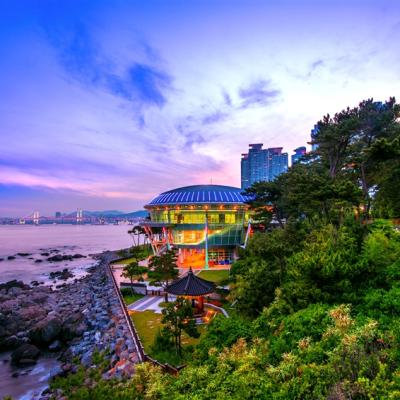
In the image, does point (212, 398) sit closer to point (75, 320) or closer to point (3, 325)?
point (75, 320)

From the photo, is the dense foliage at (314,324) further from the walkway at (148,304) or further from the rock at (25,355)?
the rock at (25,355)

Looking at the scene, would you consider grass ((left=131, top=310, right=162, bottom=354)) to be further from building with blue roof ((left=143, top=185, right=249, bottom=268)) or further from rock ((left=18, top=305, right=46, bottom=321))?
building with blue roof ((left=143, top=185, right=249, bottom=268))

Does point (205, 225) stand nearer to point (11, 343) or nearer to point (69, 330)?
point (69, 330)

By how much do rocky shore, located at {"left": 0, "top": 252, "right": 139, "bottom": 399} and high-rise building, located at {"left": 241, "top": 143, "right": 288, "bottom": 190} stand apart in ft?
359

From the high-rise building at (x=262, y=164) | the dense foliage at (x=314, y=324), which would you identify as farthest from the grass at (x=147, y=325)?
the high-rise building at (x=262, y=164)

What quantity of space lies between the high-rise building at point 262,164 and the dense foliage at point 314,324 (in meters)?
110

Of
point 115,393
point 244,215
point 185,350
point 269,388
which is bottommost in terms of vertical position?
point 185,350

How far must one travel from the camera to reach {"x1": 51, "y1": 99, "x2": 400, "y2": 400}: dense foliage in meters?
6.05

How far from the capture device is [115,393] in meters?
7.12

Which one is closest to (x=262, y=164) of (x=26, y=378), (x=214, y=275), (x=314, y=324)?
(x=214, y=275)

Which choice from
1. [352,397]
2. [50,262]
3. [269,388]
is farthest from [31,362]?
[50,262]

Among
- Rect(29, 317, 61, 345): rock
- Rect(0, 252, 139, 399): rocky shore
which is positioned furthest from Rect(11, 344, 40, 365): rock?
Rect(29, 317, 61, 345): rock

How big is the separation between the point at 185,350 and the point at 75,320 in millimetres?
13698

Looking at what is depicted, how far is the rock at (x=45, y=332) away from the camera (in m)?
20.2
